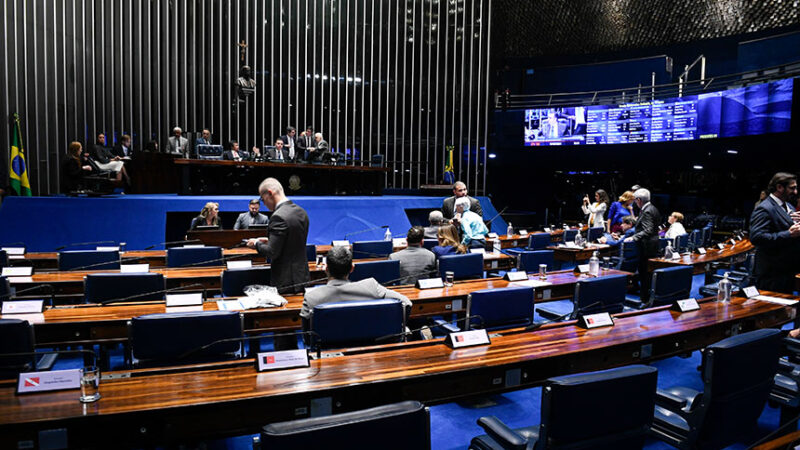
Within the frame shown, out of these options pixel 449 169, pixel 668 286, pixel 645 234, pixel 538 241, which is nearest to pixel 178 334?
pixel 668 286

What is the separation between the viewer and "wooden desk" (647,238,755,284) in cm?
598

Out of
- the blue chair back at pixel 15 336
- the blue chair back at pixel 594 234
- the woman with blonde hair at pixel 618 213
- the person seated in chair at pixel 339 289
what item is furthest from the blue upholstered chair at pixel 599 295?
the blue chair back at pixel 594 234

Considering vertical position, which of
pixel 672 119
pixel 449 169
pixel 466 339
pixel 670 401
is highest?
pixel 672 119

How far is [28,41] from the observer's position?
10758mm

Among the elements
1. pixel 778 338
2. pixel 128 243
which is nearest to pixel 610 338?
pixel 778 338

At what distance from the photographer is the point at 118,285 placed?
3752 mm

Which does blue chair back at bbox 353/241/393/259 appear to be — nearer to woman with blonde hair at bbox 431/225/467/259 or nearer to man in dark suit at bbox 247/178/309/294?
woman with blonde hair at bbox 431/225/467/259

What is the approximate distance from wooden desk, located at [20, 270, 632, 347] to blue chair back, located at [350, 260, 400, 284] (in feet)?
1.52

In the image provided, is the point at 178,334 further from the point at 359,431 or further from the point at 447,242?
the point at 447,242

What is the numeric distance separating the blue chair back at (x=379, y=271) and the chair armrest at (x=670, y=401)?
Answer: 236 cm

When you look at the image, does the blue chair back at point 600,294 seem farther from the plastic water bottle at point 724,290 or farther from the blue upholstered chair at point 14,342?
the blue upholstered chair at point 14,342

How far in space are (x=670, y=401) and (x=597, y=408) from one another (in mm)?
895

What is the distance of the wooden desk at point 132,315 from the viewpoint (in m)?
2.85

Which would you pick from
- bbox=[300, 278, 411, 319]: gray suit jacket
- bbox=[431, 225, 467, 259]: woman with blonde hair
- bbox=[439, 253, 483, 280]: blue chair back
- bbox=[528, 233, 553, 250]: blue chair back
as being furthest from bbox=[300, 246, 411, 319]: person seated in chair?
bbox=[528, 233, 553, 250]: blue chair back
